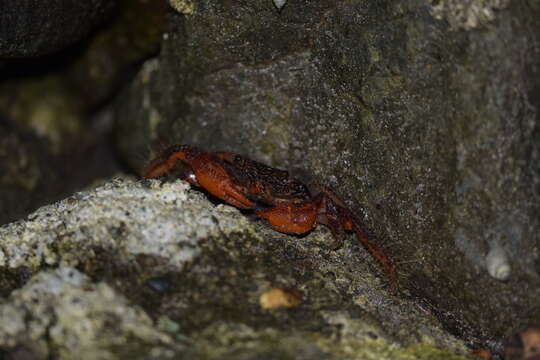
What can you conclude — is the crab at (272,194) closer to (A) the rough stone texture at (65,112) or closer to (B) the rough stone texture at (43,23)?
(B) the rough stone texture at (43,23)

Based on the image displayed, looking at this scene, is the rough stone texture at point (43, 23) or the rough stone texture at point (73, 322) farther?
the rough stone texture at point (43, 23)

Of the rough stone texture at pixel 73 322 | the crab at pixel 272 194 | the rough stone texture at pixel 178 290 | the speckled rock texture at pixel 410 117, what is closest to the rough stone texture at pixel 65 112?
the speckled rock texture at pixel 410 117

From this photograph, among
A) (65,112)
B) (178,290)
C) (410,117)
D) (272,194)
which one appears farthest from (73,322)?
(65,112)

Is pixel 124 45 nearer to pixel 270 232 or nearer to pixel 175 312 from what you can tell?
pixel 270 232

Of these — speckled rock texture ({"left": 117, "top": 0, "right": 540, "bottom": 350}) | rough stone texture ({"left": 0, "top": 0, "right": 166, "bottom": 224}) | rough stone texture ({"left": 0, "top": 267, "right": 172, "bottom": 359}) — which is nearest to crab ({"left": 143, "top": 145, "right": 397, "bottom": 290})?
speckled rock texture ({"left": 117, "top": 0, "right": 540, "bottom": 350})

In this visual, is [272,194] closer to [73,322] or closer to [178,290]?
[178,290]

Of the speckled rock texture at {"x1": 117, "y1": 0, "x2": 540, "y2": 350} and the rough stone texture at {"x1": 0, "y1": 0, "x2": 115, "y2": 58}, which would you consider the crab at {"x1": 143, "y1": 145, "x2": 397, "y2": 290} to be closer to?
the speckled rock texture at {"x1": 117, "y1": 0, "x2": 540, "y2": 350}

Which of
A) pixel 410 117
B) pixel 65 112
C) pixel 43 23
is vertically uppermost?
pixel 43 23
